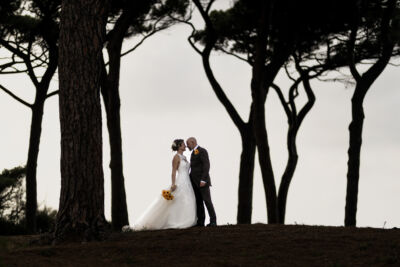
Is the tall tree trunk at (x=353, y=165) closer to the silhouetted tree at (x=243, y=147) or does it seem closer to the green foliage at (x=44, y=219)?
the silhouetted tree at (x=243, y=147)

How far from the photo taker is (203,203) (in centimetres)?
1197

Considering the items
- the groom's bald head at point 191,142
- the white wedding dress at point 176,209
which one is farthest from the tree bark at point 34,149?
the groom's bald head at point 191,142

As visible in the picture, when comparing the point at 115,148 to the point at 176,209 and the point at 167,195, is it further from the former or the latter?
the point at 176,209

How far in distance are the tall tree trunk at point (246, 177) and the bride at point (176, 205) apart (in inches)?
180

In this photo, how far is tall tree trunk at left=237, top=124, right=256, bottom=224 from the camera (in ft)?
53.3

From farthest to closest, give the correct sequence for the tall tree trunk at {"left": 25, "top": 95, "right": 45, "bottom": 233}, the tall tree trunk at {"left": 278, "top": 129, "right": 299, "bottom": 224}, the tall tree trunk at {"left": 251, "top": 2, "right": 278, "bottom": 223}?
the tall tree trunk at {"left": 278, "top": 129, "right": 299, "bottom": 224} < the tall tree trunk at {"left": 25, "top": 95, "right": 45, "bottom": 233} < the tall tree trunk at {"left": 251, "top": 2, "right": 278, "bottom": 223}

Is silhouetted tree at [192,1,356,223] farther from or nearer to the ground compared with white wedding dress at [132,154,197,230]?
farther from the ground

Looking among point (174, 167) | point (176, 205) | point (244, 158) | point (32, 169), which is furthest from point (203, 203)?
point (32, 169)

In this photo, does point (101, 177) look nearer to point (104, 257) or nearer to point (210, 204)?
point (104, 257)

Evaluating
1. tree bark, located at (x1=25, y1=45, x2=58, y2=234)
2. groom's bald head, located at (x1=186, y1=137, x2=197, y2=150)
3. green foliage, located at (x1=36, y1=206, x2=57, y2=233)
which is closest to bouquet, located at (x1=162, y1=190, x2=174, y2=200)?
groom's bald head, located at (x1=186, y1=137, x2=197, y2=150)

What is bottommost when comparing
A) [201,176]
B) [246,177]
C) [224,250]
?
[224,250]

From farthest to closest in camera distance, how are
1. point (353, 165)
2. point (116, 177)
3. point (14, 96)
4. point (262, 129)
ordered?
point (14, 96)
point (353, 165)
point (262, 129)
point (116, 177)

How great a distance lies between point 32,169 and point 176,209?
24.3ft

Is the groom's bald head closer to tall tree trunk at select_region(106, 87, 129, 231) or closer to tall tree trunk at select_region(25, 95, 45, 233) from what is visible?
tall tree trunk at select_region(106, 87, 129, 231)
